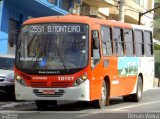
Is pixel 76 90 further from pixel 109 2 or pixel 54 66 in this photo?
pixel 109 2

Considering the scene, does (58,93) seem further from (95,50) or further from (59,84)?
(95,50)

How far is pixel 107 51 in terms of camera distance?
57.3 feet

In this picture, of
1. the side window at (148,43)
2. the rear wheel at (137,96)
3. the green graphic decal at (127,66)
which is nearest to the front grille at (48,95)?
the green graphic decal at (127,66)

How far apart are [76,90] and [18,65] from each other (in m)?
1.99

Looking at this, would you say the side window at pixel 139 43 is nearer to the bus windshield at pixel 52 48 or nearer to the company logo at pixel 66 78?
the bus windshield at pixel 52 48

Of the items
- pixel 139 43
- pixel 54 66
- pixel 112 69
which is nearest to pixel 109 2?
pixel 139 43

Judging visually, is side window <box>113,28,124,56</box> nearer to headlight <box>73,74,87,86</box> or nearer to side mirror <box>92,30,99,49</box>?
side mirror <box>92,30,99,49</box>

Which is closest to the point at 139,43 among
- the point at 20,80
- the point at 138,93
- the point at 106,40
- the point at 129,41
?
the point at 129,41

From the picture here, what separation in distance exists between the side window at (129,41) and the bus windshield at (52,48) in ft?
11.8

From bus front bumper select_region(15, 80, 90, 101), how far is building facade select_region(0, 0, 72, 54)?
9432mm

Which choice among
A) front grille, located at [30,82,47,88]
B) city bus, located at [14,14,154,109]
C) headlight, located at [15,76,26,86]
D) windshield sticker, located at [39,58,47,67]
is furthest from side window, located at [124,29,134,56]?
headlight, located at [15,76,26,86]

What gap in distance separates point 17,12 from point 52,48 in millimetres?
13767

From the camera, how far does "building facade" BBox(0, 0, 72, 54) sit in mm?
27094

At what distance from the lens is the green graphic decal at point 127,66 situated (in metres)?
18.8
